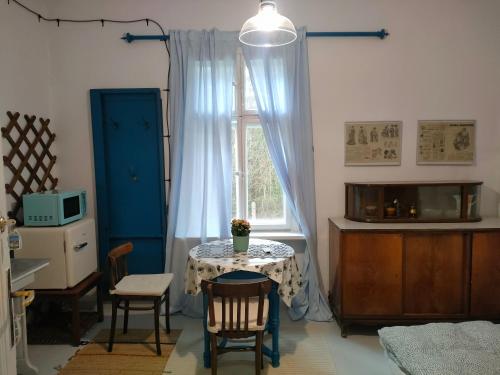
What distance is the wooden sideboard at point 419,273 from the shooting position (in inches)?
94.6

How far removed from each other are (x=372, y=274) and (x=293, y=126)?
129cm

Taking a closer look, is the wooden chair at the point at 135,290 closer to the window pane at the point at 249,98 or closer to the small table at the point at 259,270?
the small table at the point at 259,270

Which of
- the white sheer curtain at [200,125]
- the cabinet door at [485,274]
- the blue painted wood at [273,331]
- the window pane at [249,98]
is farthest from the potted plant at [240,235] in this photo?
the cabinet door at [485,274]

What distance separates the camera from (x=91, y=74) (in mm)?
2885

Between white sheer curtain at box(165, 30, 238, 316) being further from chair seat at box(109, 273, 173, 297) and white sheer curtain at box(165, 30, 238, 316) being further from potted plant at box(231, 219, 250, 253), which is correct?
potted plant at box(231, 219, 250, 253)

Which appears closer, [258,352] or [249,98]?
[258,352]

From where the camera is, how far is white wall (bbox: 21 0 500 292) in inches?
→ 110

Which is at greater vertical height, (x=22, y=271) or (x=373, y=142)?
(x=373, y=142)

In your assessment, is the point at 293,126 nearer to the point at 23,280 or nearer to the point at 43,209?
the point at 43,209

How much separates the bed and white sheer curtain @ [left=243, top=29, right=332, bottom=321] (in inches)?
40.1

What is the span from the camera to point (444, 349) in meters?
1.57

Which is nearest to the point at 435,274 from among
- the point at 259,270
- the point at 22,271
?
the point at 259,270

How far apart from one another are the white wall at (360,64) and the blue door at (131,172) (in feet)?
0.58

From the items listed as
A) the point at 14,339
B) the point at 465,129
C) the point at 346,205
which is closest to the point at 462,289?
the point at 346,205
